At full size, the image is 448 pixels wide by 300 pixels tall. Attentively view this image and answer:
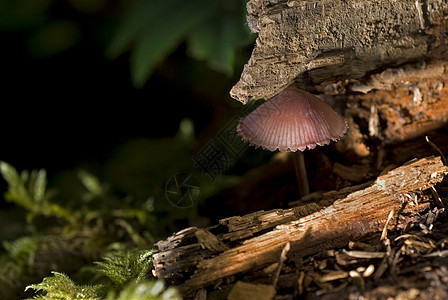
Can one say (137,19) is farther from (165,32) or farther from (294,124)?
(294,124)

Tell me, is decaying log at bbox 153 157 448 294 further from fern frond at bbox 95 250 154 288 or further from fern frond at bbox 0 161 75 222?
Answer: fern frond at bbox 0 161 75 222

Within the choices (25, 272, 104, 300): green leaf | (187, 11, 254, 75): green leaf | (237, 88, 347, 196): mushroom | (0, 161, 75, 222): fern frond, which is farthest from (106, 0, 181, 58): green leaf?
(25, 272, 104, 300): green leaf

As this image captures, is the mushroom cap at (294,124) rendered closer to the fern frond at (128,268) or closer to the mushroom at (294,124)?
the mushroom at (294,124)

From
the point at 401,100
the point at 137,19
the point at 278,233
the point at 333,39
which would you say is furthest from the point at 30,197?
the point at 401,100

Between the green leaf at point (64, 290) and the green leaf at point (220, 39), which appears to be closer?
the green leaf at point (64, 290)

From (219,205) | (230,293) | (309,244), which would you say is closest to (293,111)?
(309,244)

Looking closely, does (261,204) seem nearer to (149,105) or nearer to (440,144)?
(440,144)

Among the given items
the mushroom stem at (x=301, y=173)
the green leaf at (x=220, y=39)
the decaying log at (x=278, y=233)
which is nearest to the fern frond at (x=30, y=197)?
the green leaf at (x=220, y=39)
